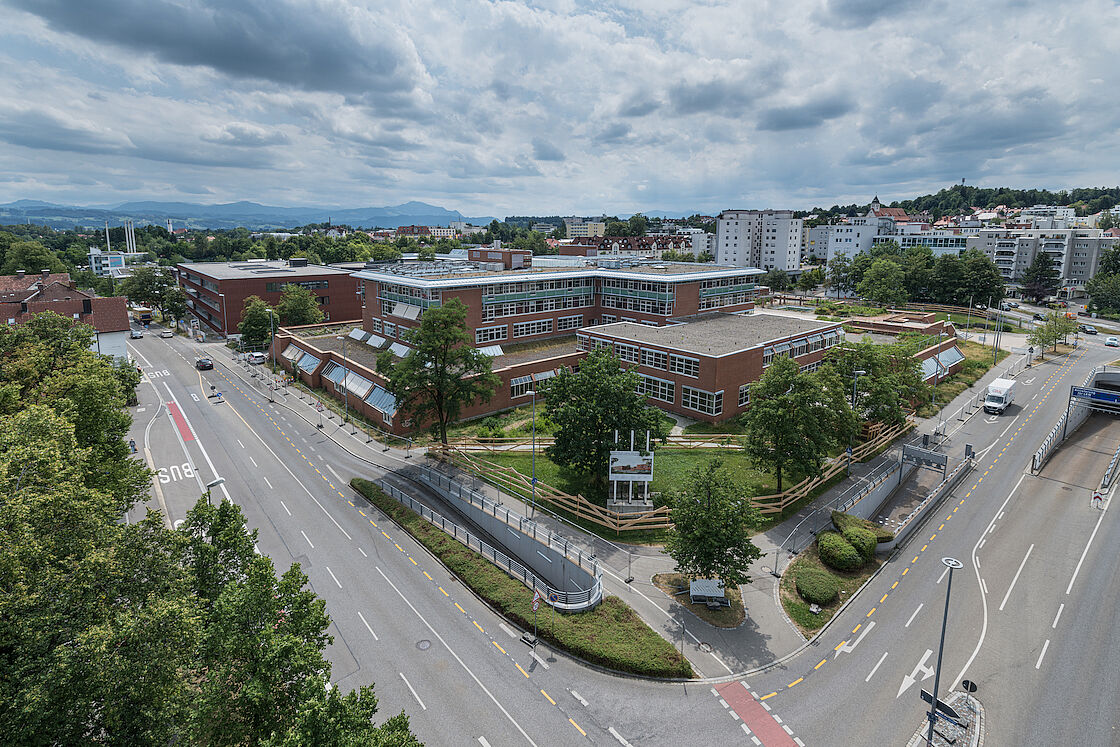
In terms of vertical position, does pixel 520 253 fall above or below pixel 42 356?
above

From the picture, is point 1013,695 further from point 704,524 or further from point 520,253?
point 520,253

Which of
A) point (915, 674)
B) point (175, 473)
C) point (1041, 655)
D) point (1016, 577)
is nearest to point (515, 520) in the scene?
point (915, 674)

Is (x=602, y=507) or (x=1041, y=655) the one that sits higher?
(x=602, y=507)

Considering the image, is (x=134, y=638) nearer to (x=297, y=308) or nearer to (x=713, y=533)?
(x=713, y=533)

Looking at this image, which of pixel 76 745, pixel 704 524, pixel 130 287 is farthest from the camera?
pixel 130 287

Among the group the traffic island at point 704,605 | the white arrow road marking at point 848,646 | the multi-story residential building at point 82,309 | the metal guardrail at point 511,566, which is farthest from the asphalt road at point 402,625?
the multi-story residential building at point 82,309

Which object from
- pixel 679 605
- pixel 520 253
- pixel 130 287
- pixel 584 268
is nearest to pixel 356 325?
pixel 520 253
